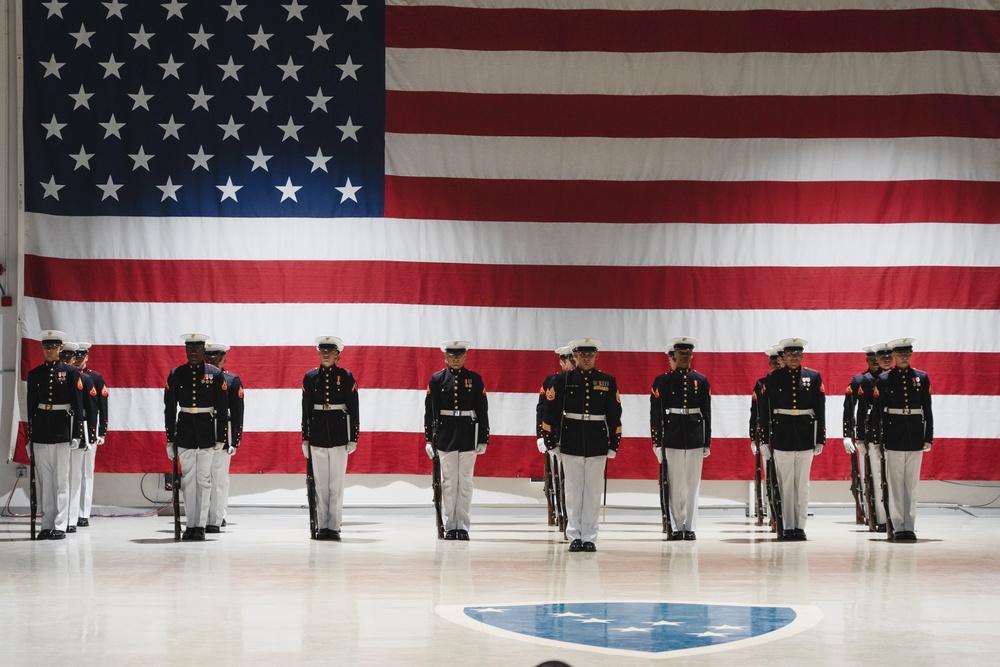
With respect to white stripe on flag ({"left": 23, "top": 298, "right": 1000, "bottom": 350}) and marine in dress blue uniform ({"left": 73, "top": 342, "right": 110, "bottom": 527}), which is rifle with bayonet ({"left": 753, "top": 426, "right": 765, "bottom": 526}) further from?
marine in dress blue uniform ({"left": 73, "top": 342, "right": 110, "bottom": 527})

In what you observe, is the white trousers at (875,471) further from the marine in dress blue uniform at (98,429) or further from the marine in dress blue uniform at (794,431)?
the marine in dress blue uniform at (98,429)

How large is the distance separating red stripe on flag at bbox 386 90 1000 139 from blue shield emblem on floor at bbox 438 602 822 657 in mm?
6947

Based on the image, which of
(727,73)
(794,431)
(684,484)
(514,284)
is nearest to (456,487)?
(684,484)

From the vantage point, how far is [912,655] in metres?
4.80

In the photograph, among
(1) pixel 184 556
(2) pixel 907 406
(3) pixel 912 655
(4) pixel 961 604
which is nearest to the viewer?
(3) pixel 912 655

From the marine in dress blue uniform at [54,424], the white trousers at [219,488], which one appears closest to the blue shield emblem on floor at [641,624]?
the white trousers at [219,488]

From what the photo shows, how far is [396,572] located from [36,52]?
25.0 ft

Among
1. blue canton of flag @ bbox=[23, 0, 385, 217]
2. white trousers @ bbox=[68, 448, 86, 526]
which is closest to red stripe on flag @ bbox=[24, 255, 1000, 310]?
blue canton of flag @ bbox=[23, 0, 385, 217]

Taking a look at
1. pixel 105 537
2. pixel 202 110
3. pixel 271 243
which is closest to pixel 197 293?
pixel 271 243

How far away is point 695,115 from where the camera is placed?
477 inches

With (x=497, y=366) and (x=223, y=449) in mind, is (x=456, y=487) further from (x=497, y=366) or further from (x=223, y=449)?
(x=497, y=366)

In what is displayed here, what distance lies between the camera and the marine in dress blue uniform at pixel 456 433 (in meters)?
9.76

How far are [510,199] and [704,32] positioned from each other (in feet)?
9.01

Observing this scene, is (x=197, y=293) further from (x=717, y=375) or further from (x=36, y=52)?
(x=717, y=375)
